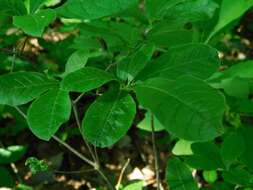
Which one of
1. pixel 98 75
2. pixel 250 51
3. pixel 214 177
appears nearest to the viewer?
pixel 98 75

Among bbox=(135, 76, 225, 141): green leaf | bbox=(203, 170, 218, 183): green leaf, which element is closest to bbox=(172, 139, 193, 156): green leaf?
bbox=(203, 170, 218, 183): green leaf

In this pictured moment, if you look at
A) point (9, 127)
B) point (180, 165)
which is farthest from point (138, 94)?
point (9, 127)

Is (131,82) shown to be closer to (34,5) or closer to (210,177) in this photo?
(34,5)

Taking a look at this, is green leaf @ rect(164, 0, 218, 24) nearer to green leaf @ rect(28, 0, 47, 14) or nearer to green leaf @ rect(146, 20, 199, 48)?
green leaf @ rect(146, 20, 199, 48)

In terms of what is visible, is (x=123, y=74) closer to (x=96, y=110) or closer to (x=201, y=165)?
(x=96, y=110)

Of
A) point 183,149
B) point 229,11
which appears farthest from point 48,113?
point 183,149

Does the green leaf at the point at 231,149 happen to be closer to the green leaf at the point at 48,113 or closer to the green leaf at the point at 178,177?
the green leaf at the point at 178,177
